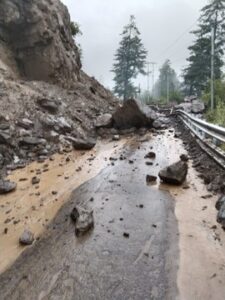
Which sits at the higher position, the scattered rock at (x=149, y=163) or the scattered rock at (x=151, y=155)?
the scattered rock at (x=151, y=155)

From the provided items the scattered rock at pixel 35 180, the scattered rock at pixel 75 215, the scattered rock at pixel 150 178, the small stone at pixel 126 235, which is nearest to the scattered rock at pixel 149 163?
the scattered rock at pixel 150 178

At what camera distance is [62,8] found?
1808 cm

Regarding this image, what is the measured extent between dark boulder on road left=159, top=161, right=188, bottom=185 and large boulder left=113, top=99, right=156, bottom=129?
7.32m

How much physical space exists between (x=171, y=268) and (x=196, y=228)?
3.57 feet

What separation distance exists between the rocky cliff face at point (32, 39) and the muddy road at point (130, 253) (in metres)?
9.99

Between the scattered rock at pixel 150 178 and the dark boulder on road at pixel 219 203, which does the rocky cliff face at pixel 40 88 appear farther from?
the dark boulder on road at pixel 219 203

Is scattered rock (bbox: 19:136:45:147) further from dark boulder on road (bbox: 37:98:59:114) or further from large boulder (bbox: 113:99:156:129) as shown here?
large boulder (bbox: 113:99:156:129)

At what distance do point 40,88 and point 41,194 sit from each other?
794 centimetres

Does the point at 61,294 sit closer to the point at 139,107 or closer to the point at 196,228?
the point at 196,228

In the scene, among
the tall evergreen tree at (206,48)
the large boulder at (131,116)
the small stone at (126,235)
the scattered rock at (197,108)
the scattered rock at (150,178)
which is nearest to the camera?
the small stone at (126,235)

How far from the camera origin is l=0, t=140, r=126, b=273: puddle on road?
481cm

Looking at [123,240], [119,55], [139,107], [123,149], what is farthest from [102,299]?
[119,55]

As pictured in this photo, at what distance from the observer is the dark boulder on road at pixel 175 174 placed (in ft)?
21.3

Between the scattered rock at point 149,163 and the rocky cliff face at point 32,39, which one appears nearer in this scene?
the scattered rock at point 149,163
